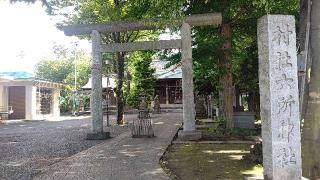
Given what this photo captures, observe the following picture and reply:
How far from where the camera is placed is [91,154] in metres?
11.3

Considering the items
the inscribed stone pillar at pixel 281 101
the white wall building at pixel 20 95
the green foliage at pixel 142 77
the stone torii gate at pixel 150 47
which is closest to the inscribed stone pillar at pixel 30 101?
the white wall building at pixel 20 95

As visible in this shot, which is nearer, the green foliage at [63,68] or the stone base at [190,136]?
the stone base at [190,136]

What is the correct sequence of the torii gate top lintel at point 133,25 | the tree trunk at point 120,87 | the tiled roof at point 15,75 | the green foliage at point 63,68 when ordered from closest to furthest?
the torii gate top lintel at point 133,25
the tree trunk at point 120,87
the tiled roof at point 15,75
the green foliage at point 63,68

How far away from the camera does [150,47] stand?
48.9 ft

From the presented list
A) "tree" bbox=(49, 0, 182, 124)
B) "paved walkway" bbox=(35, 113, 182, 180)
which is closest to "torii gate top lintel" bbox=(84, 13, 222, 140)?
"tree" bbox=(49, 0, 182, 124)

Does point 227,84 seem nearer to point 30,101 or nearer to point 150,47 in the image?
point 150,47

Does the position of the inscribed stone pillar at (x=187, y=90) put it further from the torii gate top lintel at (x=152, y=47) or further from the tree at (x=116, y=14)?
the tree at (x=116, y=14)

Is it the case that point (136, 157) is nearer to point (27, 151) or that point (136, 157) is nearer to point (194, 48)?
point (27, 151)

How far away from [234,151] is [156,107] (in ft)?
81.3

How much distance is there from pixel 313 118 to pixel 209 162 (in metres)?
3.02

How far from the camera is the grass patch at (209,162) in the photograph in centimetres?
835

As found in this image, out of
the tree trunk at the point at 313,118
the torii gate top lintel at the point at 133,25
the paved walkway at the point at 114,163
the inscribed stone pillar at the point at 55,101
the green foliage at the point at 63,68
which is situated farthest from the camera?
the green foliage at the point at 63,68

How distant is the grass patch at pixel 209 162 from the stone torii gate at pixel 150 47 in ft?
5.80

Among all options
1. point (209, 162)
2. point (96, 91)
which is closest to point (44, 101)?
point (96, 91)
